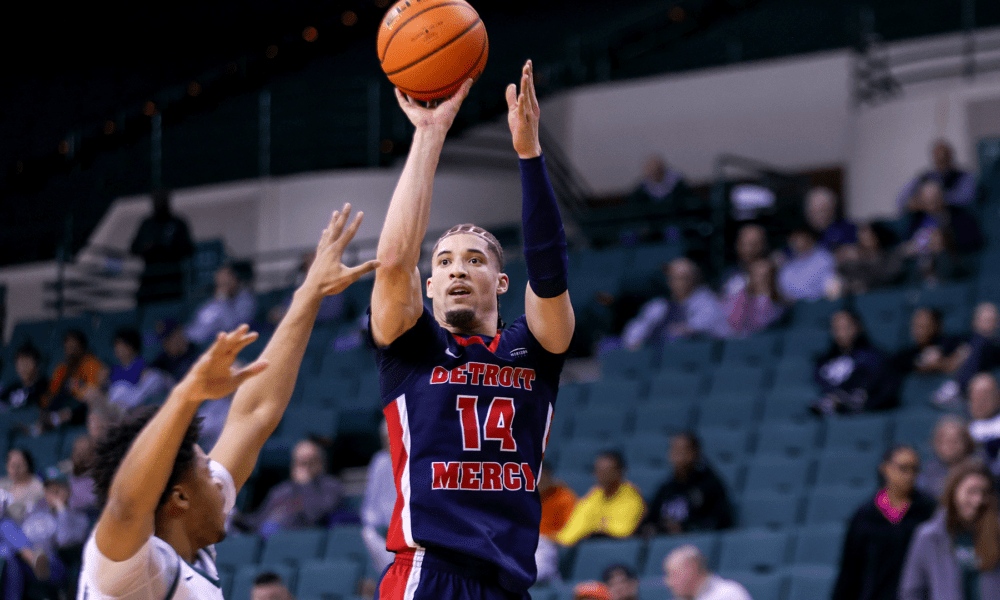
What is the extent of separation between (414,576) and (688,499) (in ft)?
15.0

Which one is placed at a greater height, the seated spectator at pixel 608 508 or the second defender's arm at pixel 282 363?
the second defender's arm at pixel 282 363

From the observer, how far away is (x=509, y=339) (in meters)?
3.17

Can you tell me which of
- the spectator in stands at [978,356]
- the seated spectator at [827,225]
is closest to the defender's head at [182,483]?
the spectator in stands at [978,356]

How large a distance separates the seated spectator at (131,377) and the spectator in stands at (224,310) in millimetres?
733

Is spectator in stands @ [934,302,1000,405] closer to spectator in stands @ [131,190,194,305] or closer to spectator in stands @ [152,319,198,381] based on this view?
spectator in stands @ [152,319,198,381]

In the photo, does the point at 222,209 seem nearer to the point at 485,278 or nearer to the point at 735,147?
the point at 735,147

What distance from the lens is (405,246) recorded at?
2910 millimetres

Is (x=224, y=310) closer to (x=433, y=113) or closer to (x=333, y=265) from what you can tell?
(x=433, y=113)

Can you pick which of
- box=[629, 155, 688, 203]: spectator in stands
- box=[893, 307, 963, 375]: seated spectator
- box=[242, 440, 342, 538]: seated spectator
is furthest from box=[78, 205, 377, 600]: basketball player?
box=[629, 155, 688, 203]: spectator in stands

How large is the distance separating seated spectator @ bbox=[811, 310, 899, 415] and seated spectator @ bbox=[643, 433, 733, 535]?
1247 mm

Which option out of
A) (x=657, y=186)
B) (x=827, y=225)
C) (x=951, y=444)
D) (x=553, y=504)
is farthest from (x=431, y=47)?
(x=657, y=186)

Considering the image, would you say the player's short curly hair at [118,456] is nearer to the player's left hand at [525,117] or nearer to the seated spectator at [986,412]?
the player's left hand at [525,117]

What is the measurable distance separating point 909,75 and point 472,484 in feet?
37.2

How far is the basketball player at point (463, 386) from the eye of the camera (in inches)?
115
